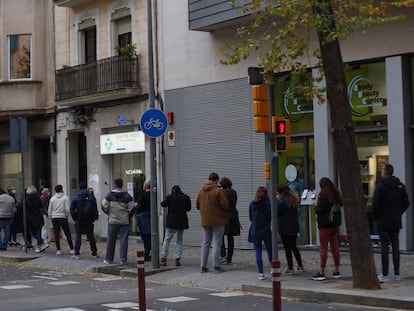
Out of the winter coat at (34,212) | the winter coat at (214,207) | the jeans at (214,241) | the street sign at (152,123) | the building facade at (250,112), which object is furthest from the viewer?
the winter coat at (34,212)

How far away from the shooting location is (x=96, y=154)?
79.4 feet

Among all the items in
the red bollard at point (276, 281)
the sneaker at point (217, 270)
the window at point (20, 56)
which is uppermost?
the window at point (20, 56)

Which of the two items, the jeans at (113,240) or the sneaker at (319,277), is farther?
the jeans at (113,240)

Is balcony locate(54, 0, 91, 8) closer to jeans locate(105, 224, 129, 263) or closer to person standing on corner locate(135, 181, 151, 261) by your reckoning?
person standing on corner locate(135, 181, 151, 261)

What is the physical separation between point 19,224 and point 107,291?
31.4ft

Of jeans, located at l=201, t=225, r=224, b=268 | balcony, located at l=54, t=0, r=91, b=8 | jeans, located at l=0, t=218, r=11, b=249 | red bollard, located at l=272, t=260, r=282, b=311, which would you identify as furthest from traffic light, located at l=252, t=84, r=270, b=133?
balcony, located at l=54, t=0, r=91, b=8

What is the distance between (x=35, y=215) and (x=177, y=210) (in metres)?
5.87

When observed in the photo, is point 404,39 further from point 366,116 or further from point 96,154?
point 96,154

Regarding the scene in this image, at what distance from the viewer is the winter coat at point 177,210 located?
15664 mm

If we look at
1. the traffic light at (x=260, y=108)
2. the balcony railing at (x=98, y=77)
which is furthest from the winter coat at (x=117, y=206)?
the balcony railing at (x=98, y=77)

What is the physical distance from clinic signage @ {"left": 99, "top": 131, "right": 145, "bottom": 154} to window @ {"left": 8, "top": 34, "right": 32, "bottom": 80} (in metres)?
4.25

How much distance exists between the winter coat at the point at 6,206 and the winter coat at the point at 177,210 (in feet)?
22.4

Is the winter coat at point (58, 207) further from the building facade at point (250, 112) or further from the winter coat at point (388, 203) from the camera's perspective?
the winter coat at point (388, 203)

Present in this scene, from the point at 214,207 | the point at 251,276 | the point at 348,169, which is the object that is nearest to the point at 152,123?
the point at 214,207
